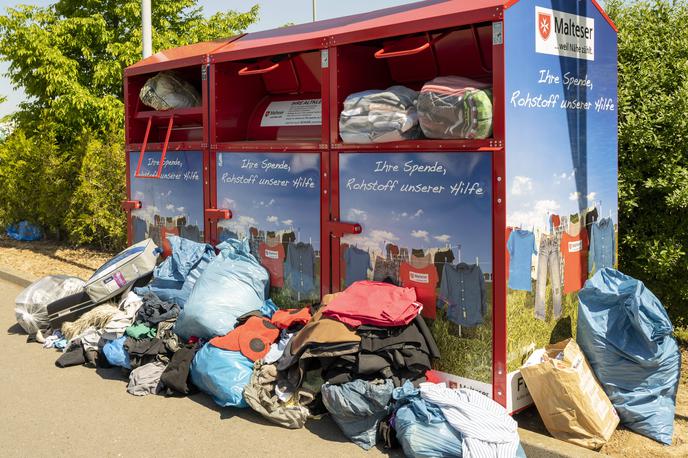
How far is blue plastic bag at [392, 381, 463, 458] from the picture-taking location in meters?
3.69

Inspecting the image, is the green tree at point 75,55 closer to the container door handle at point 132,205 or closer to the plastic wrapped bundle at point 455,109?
the container door handle at point 132,205

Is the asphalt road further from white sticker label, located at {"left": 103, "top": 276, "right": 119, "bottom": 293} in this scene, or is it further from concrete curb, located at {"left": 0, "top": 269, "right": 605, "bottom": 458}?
white sticker label, located at {"left": 103, "top": 276, "right": 119, "bottom": 293}

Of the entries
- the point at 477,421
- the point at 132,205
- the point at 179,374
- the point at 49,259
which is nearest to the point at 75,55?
the point at 49,259

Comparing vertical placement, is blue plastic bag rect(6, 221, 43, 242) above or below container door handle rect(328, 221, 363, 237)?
below

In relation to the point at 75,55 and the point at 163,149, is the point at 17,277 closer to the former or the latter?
the point at 163,149

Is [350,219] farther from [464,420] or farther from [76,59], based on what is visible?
[76,59]

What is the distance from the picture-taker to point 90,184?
10211 millimetres

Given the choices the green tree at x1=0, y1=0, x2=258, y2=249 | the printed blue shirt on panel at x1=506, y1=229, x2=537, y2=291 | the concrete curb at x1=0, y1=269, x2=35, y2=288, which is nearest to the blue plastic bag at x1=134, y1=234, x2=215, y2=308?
the printed blue shirt on panel at x1=506, y1=229, x2=537, y2=291

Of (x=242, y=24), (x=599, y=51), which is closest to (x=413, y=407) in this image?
(x=599, y=51)

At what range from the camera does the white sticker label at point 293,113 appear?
5.59 metres

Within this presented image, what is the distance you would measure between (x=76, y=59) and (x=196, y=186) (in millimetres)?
7483

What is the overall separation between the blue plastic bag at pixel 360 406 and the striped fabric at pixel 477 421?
237mm

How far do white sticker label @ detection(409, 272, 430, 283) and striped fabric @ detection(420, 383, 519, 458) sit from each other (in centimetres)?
69

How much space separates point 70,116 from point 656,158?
30.3 feet
